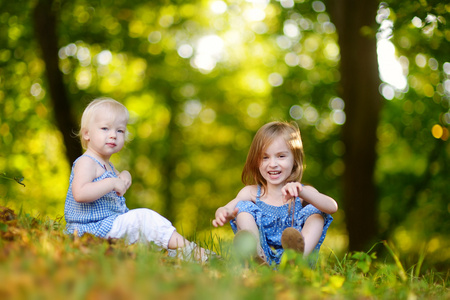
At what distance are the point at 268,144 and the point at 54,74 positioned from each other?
7.23m

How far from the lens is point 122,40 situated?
39.3ft

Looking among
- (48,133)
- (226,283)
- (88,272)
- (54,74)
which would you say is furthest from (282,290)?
(48,133)

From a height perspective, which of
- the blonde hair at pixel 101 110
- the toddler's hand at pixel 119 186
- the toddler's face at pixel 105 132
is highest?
the blonde hair at pixel 101 110

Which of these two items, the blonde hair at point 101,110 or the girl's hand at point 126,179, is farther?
the blonde hair at point 101,110

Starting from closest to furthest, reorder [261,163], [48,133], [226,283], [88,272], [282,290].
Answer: [88,272], [226,283], [282,290], [261,163], [48,133]

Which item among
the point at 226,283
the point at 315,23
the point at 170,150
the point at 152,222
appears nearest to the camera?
the point at 226,283

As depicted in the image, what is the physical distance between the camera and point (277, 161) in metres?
4.20

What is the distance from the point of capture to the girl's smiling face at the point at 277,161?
13.8ft

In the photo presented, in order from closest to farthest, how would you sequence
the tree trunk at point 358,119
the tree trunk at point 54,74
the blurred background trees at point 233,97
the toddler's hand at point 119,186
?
the toddler's hand at point 119,186
the tree trunk at point 358,119
the blurred background trees at point 233,97
the tree trunk at point 54,74

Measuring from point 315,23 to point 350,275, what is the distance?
927 centimetres

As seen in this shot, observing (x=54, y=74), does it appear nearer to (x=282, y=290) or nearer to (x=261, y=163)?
(x=261, y=163)

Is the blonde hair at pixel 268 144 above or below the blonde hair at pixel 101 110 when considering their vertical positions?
below

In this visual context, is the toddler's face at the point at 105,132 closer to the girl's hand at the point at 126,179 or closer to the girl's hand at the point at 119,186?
the girl's hand at the point at 126,179

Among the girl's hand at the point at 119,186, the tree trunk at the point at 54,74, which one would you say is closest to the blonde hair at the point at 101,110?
the girl's hand at the point at 119,186
